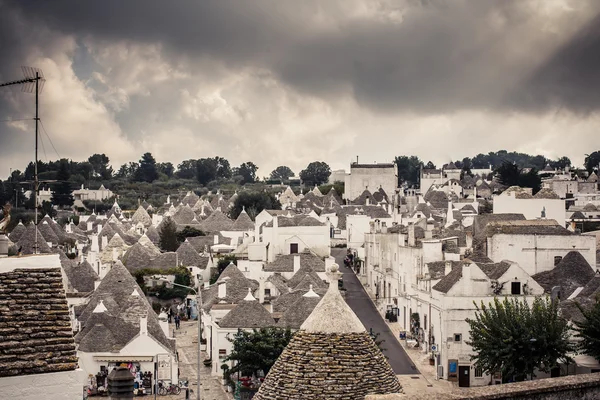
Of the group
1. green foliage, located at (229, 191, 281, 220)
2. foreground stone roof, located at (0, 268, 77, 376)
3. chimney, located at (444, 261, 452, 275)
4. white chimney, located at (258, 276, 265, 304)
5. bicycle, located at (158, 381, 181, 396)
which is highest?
green foliage, located at (229, 191, 281, 220)

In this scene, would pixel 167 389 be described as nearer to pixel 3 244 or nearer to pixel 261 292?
pixel 261 292

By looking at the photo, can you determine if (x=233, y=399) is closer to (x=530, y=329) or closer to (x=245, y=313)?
(x=245, y=313)

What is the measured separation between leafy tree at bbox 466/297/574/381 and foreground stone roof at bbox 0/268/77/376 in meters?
30.6

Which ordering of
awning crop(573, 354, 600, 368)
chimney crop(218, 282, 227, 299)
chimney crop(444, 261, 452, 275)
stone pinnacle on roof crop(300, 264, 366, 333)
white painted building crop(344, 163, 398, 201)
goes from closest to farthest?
stone pinnacle on roof crop(300, 264, 366, 333) < awning crop(573, 354, 600, 368) < chimney crop(444, 261, 452, 275) < chimney crop(218, 282, 227, 299) < white painted building crop(344, 163, 398, 201)

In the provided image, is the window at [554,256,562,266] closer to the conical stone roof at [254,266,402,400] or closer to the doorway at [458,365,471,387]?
the doorway at [458,365,471,387]

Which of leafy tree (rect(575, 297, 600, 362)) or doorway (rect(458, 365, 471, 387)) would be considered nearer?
leafy tree (rect(575, 297, 600, 362))

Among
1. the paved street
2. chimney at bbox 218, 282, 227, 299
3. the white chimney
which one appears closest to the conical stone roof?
the paved street

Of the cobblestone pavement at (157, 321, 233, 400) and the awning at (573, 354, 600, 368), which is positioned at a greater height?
the awning at (573, 354, 600, 368)

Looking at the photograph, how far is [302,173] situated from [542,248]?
136725 millimetres

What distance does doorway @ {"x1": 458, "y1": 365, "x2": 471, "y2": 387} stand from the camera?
46.1 metres

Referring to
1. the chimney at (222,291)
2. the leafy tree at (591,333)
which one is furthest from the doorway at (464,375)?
the chimney at (222,291)

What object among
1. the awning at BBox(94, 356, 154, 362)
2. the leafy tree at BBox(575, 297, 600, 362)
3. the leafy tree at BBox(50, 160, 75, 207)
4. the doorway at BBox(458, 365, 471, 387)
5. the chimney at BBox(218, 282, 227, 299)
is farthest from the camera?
the leafy tree at BBox(50, 160, 75, 207)

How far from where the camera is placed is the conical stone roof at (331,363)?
1330 cm

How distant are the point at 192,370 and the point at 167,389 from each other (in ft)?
16.2
